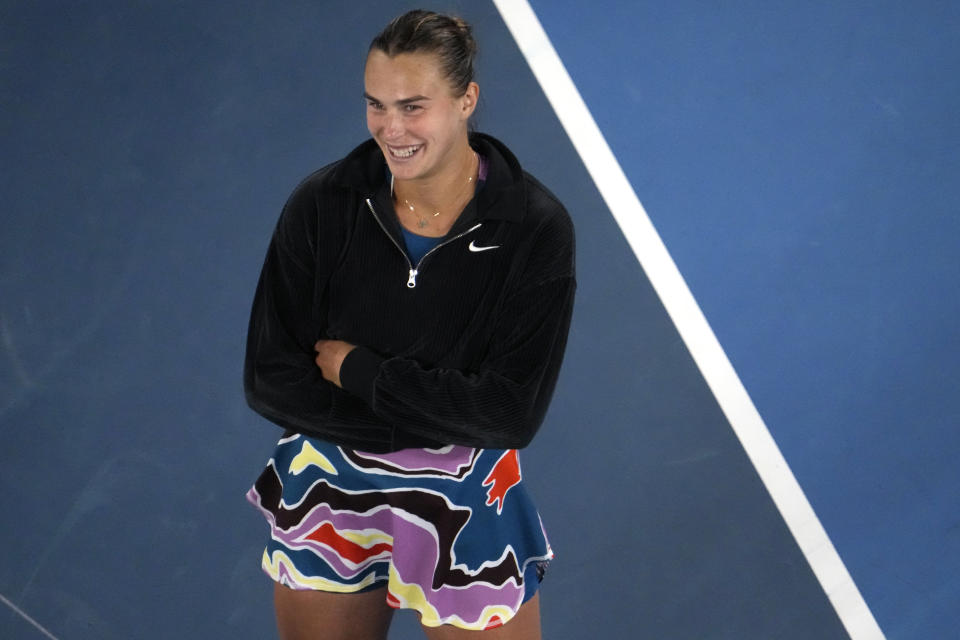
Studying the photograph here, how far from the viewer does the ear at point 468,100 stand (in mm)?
2580

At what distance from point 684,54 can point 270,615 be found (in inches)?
97.6

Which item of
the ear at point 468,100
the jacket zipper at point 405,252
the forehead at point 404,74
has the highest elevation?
the forehead at point 404,74

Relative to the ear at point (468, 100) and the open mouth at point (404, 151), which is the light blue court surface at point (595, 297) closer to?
the ear at point (468, 100)

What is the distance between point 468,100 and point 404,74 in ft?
0.63

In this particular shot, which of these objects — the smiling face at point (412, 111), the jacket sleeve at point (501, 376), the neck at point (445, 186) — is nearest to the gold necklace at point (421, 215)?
the neck at point (445, 186)

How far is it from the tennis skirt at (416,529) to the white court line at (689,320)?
64.1 inches

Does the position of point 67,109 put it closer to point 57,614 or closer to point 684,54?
point 57,614

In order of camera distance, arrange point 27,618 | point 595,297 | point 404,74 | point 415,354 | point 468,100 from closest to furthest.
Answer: point 404,74 < point 468,100 < point 415,354 < point 27,618 < point 595,297

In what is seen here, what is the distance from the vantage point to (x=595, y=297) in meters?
4.31

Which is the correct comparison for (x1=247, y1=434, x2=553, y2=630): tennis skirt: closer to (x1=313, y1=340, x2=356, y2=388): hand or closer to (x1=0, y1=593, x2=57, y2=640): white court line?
(x1=313, y1=340, x2=356, y2=388): hand

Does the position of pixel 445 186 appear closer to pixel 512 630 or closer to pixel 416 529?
pixel 416 529

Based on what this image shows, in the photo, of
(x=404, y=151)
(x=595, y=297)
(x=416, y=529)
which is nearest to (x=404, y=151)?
(x=404, y=151)

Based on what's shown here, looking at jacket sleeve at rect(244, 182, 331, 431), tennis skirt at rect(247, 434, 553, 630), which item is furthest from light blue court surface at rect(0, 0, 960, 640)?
jacket sleeve at rect(244, 182, 331, 431)

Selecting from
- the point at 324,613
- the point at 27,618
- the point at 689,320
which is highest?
the point at 324,613
